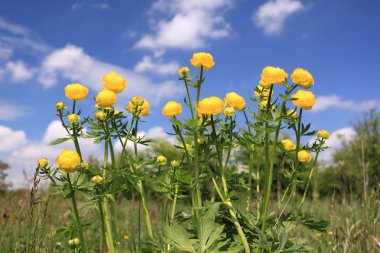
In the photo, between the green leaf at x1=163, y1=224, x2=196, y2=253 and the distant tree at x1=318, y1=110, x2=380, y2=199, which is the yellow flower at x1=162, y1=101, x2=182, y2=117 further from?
the distant tree at x1=318, y1=110, x2=380, y2=199

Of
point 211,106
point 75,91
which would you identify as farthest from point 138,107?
point 211,106

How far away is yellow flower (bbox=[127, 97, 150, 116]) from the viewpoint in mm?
1785

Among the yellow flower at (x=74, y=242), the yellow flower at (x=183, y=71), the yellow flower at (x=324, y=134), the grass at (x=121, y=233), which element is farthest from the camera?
the grass at (x=121, y=233)

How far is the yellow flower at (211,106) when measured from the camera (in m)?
1.58

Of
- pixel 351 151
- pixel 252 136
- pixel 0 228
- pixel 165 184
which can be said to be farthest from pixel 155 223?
pixel 351 151

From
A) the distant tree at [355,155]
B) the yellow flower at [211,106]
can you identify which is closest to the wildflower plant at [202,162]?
the yellow flower at [211,106]

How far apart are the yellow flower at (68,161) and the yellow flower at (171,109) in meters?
0.41

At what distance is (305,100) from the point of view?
162cm

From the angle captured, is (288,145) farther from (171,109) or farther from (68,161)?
(68,161)

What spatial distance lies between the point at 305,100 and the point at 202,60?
0.45 m

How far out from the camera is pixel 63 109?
180 cm

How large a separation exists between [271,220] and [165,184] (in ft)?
1.58

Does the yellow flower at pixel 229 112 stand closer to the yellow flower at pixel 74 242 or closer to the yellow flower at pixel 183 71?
the yellow flower at pixel 183 71

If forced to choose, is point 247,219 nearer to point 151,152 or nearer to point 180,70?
point 180,70
